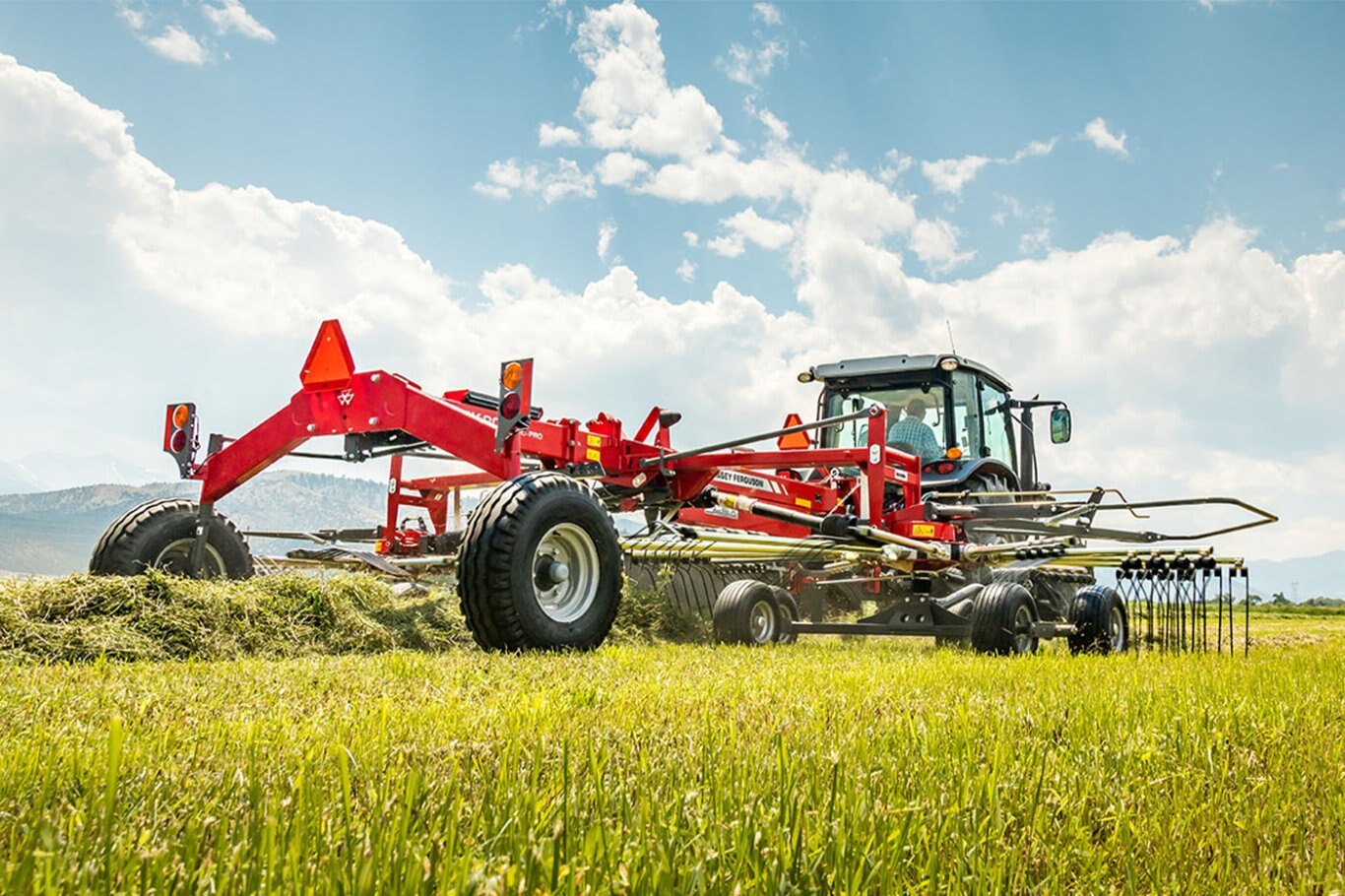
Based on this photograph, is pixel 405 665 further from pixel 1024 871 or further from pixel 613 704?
pixel 1024 871

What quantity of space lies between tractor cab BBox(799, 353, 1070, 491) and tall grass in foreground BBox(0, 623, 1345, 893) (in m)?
6.77

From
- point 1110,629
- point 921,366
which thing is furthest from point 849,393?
point 1110,629

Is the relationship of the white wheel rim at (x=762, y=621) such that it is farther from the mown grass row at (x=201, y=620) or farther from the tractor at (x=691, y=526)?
the mown grass row at (x=201, y=620)

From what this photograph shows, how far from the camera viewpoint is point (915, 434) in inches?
418

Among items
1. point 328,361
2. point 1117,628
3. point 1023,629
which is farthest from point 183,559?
point 1117,628

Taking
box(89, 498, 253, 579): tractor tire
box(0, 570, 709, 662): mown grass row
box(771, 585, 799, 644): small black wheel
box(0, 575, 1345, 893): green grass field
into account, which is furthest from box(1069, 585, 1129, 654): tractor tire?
box(89, 498, 253, 579): tractor tire

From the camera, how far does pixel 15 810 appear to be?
1606mm

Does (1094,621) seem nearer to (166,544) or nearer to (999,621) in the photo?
(999,621)

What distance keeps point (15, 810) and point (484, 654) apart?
131 inches

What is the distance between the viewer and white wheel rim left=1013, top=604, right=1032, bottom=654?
6.96 m

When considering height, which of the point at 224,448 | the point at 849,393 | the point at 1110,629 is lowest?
the point at 1110,629

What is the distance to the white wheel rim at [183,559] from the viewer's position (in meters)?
6.13

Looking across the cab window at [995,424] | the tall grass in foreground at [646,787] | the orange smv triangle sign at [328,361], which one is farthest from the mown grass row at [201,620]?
the cab window at [995,424]

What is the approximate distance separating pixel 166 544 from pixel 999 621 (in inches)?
213
